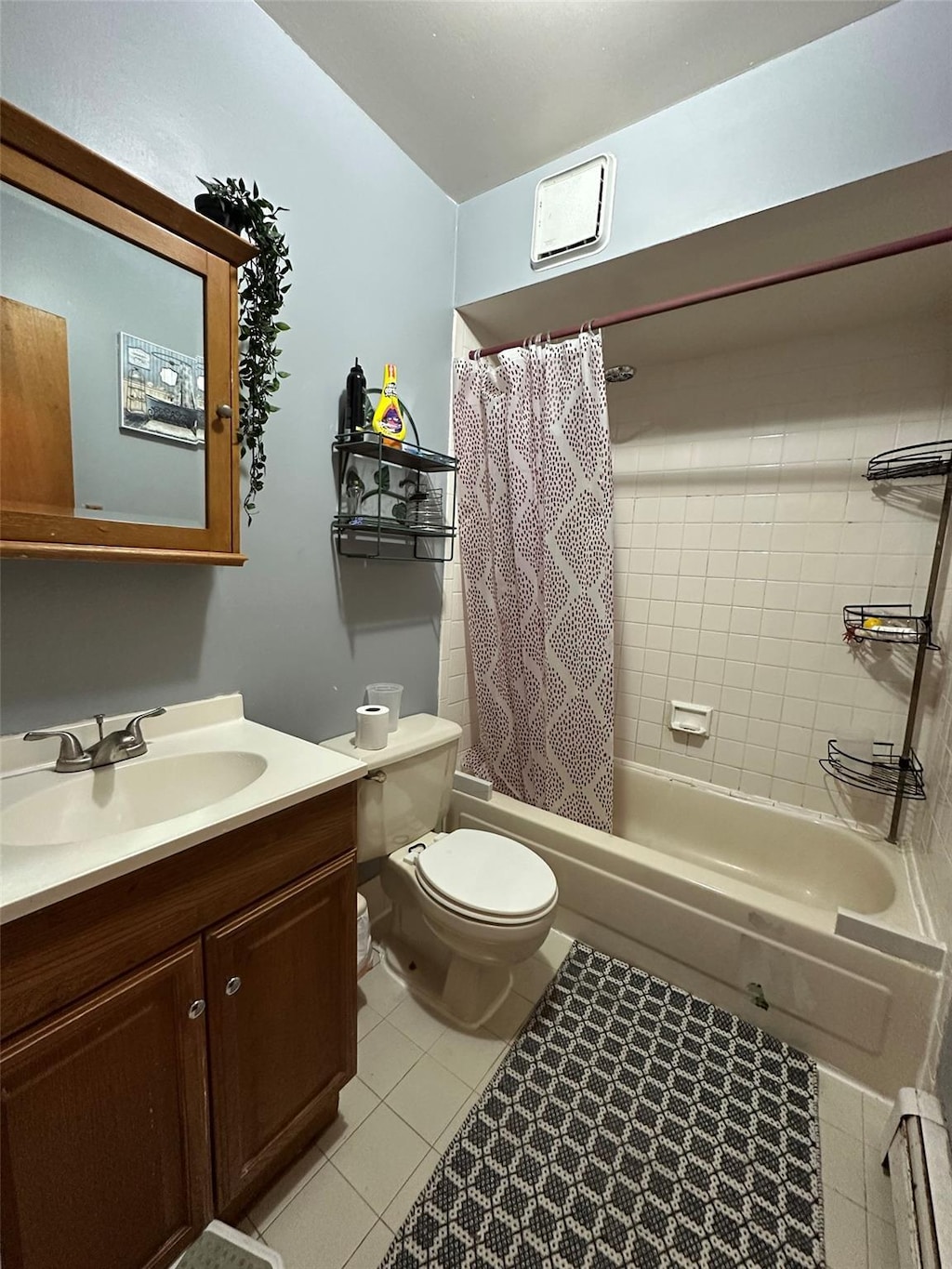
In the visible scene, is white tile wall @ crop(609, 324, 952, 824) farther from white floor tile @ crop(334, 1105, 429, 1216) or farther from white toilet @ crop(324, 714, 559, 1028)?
white floor tile @ crop(334, 1105, 429, 1216)

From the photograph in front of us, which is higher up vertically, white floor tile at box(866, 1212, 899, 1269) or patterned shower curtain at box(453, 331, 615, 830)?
patterned shower curtain at box(453, 331, 615, 830)

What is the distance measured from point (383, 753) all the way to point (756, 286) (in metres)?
1.56

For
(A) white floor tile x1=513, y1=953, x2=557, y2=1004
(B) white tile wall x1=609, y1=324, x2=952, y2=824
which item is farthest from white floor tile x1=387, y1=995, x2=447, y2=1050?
(B) white tile wall x1=609, y1=324, x2=952, y2=824

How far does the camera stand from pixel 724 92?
123 cm

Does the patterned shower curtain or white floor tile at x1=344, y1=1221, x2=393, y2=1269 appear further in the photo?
the patterned shower curtain

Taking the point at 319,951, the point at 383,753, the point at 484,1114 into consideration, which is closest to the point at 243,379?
the point at 383,753

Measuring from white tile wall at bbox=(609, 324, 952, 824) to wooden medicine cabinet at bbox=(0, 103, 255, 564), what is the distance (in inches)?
64.0

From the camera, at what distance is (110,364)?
3.08ft

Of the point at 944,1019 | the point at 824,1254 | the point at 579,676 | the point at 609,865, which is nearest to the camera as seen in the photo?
the point at 824,1254

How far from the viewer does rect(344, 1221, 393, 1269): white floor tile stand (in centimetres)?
88

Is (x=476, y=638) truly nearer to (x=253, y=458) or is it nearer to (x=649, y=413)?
(x=253, y=458)

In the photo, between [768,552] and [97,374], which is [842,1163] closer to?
[768,552]

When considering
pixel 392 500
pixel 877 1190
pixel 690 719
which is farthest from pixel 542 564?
pixel 877 1190

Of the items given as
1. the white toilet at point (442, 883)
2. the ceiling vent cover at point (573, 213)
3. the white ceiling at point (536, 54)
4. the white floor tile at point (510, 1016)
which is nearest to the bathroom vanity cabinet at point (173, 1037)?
the white toilet at point (442, 883)
